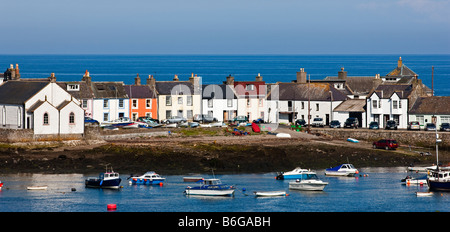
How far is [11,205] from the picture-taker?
158 feet

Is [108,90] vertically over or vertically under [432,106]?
over

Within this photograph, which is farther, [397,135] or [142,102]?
[142,102]

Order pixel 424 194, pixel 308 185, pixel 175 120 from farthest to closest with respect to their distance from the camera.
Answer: pixel 175 120 < pixel 308 185 < pixel 424 194

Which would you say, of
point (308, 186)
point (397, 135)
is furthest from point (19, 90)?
point (397, 135)

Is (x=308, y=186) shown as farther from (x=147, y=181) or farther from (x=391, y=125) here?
(x=391, y=125)

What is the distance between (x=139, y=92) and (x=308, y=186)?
37.4 m

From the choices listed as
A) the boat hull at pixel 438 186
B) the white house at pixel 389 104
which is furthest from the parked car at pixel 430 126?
the boat hull at pixel 438 186

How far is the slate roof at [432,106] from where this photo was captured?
8056 cm

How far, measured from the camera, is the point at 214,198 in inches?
2063

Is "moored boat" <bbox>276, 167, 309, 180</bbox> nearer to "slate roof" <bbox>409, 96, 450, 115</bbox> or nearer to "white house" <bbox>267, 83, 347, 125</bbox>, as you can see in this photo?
"slate roof" <bbox>409, 96, 450, 115</bbox>

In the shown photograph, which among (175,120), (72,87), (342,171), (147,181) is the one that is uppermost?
(72,87)

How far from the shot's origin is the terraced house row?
233 ft

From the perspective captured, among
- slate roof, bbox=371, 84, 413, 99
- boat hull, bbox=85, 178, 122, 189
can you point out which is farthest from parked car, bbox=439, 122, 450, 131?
boat hull, bbox=85, 178, 122, 189

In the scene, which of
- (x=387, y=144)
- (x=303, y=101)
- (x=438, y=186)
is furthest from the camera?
(x=303, y=101)
